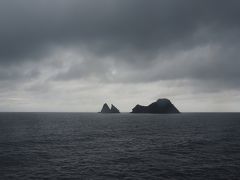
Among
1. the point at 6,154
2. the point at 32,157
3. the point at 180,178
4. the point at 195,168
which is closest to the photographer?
the point at 180,178

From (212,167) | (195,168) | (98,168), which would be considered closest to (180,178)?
(195,168)

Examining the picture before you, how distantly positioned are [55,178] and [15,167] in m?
10.7

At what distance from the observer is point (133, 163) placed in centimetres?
4569

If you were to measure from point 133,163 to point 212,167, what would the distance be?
14.6 m

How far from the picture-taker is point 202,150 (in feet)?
192

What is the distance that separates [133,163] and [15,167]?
21.8 metres

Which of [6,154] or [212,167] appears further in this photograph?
[6,154]

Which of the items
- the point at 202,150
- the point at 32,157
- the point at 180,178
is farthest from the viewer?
the point at 202,150

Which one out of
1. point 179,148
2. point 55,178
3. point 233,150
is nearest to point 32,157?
point 55,178

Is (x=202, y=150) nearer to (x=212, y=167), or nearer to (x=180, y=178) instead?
(x=212, y=167)

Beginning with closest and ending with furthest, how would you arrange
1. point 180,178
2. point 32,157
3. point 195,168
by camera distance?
point 180,178
point 195,168
point 32,157

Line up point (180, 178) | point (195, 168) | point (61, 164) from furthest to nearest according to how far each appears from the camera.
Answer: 1. point (61, 164)
2. point (195, 168)
3. point (180, 178)

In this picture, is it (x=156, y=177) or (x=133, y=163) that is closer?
(x=156, y=177)

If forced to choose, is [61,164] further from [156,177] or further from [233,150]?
Result: [233,150]
